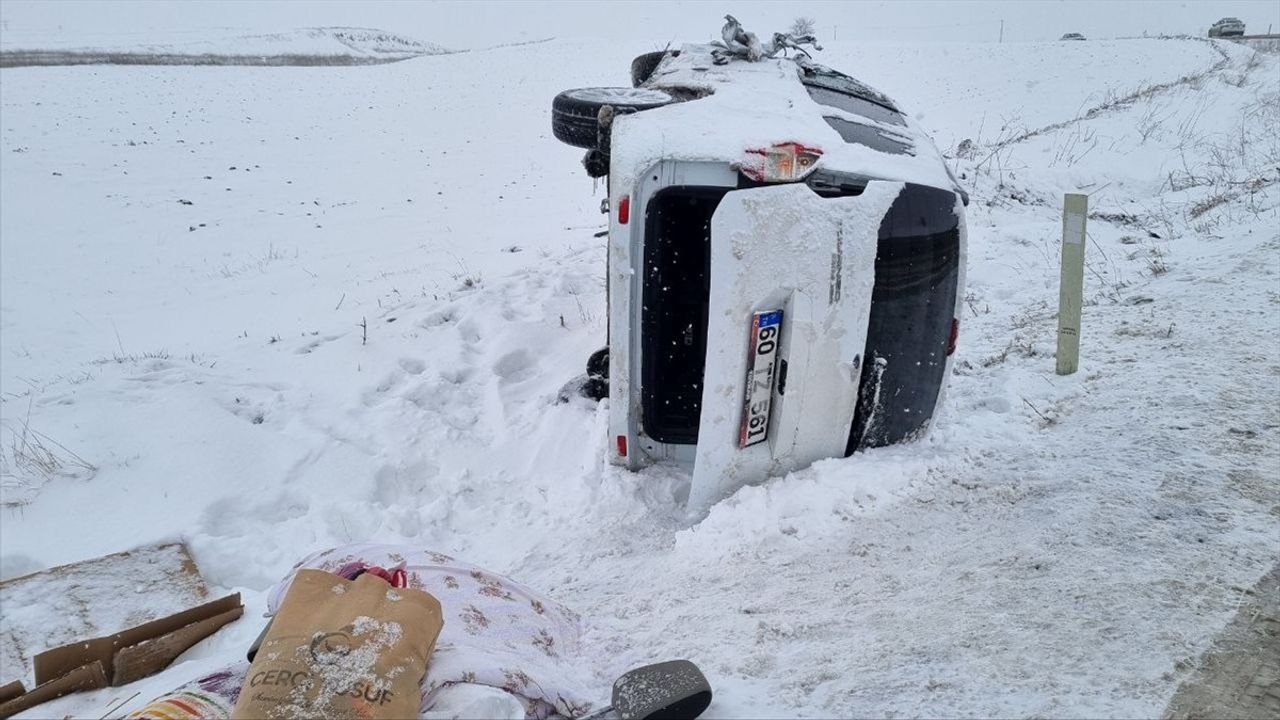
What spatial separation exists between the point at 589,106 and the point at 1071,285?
2.91m

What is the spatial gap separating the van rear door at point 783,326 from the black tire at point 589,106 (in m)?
0.88

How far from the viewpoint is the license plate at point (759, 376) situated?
2951 mm

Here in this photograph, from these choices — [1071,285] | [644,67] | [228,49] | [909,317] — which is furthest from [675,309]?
[228,49]

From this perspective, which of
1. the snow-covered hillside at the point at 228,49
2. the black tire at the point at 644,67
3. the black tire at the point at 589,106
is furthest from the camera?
the snow-covered hillside at the point at 228,49

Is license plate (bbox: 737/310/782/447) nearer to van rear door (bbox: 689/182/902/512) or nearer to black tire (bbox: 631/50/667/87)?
van rear door (bbox: 689/182/902/512)

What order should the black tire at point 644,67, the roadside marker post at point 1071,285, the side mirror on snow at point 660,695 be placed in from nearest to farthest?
the side mirror on snow at point 660,695 → the roadside marker post at point 1071,285 → the black tire at point 644,67

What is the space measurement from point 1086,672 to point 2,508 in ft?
15.6

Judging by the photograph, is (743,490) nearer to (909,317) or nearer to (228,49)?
(909,317)

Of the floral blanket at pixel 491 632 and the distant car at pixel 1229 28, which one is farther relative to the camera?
the distant car at pixel 1229 28

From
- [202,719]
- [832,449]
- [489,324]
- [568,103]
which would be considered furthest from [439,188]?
[202,719]

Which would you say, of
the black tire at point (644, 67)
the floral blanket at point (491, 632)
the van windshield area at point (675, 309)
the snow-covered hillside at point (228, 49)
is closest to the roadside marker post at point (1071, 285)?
the van windshield area at point (675, 309)

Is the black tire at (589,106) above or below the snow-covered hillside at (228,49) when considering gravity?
below

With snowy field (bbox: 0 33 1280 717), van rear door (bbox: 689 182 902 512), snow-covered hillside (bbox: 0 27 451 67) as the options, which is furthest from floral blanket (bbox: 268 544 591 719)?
snow-covered hillside (bbox: 0 27 451 67)

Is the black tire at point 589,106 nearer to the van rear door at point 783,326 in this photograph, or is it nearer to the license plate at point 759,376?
the van rear door at point 783,326
